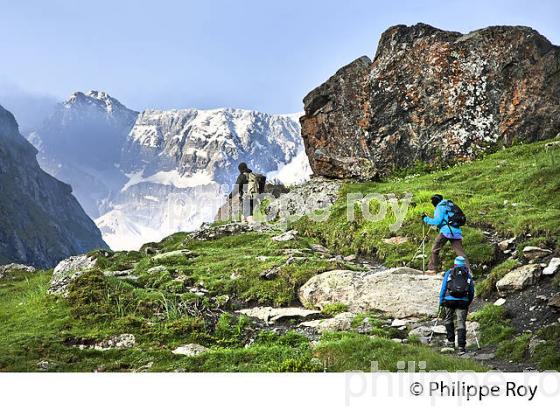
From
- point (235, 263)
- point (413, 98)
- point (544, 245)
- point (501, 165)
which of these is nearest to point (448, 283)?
point (544, 245)

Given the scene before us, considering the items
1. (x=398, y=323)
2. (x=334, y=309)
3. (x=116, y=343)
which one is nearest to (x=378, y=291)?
(x=334, y=309)

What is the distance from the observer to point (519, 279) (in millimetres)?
16250

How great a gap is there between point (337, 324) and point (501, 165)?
2046 cm

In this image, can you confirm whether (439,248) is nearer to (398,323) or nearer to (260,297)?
(398,323)

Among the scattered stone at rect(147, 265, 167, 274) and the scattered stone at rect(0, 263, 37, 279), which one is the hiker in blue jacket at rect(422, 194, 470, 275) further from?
the scattered stone at rect(0, 263, 37, 279)

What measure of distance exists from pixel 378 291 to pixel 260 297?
438 cm

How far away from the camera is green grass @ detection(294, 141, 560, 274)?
69.5 ft

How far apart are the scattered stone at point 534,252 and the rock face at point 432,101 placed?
21.3 meters

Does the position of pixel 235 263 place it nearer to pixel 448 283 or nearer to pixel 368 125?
pixel 448 283

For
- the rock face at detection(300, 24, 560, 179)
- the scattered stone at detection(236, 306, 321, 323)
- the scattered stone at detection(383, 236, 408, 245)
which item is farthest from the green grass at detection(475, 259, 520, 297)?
the rock face at detection(300, 24, 560, 179)

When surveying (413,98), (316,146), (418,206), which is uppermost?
(413,98)

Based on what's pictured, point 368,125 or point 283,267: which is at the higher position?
point 368,125
